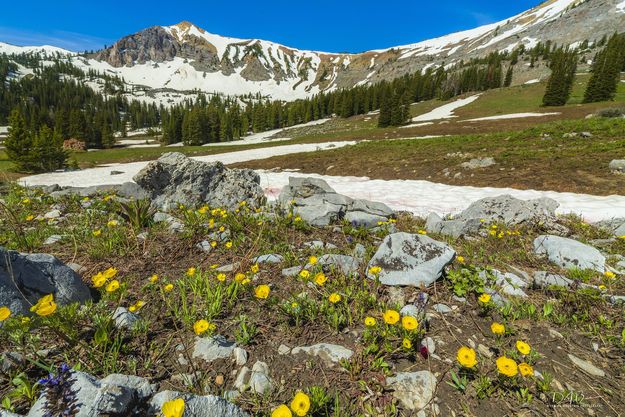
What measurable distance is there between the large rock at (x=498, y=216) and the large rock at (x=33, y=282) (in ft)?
18.6

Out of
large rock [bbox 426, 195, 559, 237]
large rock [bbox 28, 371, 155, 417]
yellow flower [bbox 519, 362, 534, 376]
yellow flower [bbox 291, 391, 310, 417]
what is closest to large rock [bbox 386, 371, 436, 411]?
yellow flower [bbox 519, 362, 534, 376]

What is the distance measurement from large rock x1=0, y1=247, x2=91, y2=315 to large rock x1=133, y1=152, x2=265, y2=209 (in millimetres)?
3873

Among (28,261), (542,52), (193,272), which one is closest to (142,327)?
(193,272)

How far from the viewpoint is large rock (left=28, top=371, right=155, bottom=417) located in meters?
1.50

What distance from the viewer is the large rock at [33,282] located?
2324mm

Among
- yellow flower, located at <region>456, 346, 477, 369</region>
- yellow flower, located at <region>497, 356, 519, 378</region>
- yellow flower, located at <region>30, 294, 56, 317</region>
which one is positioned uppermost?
yellow flower, located at <region>30, 294, 56, 317</region>

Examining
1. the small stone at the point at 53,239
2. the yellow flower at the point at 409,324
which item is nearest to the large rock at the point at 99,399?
the yellow flower at the point at 409,324

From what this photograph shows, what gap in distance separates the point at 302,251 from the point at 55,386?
2954mm

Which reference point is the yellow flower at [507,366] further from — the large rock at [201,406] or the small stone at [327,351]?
the large rock at [201,406]

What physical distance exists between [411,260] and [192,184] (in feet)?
19.2

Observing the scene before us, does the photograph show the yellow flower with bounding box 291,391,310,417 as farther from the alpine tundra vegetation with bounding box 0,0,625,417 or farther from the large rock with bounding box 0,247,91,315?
the large rock with bounding box 0,247,91,315

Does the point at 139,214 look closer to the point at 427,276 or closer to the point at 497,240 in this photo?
the point at 427,276

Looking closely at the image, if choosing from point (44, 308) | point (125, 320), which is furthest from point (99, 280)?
point (44, 308)

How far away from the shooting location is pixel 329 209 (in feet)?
18.6
